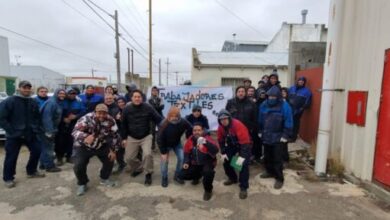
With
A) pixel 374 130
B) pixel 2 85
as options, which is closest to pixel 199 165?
pixel 374 130

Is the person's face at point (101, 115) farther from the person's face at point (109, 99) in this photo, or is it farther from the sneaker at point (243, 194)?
the sneaker at point (243, 194)

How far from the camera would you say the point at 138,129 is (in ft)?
14.5

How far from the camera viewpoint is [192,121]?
4.45m

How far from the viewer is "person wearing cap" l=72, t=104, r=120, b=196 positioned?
394 centimetres

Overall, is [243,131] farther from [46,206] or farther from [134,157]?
[46,206]

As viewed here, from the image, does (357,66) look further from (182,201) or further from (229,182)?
(182,201)

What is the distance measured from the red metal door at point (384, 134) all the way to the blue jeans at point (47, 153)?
5.41 meters

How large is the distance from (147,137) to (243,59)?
15.9 meters

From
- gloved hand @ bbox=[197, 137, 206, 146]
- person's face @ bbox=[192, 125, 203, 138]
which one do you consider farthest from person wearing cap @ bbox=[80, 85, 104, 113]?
gloved hand @ bbox=[197, 137, 206, 146]

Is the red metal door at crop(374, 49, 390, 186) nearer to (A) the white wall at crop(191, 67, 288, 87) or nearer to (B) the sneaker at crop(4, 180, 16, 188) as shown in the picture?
(B) the sneaker at crop(4, 180, 16, 188)

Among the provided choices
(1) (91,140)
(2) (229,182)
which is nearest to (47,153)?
(1) (91,140)

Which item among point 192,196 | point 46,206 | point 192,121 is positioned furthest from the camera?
point 192,121

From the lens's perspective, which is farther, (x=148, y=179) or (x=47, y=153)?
(x=47, y=153)

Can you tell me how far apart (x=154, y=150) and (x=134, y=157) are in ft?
5.63
